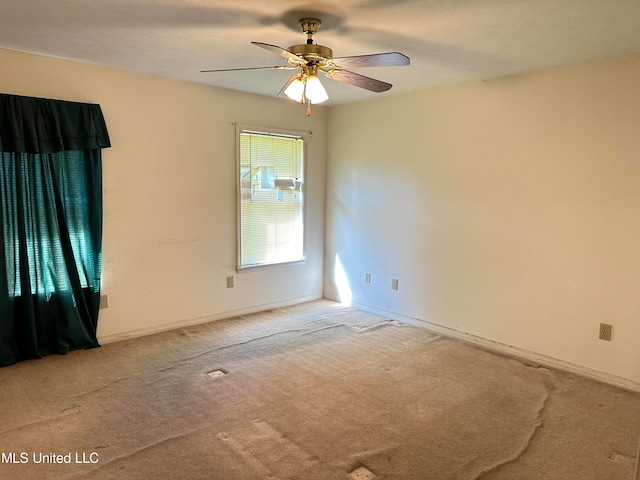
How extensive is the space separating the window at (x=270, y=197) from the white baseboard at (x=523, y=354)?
1.26m

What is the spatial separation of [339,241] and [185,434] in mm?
3035

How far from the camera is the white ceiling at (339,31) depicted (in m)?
2.21

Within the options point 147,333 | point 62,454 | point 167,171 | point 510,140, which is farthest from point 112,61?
point 510,140

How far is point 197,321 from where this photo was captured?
13.9 feet

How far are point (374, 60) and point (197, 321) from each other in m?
2.99

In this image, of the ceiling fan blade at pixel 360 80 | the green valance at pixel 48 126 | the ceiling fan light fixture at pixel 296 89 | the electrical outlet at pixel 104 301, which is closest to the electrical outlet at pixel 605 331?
the ceiling fan blade at pixel 360 80

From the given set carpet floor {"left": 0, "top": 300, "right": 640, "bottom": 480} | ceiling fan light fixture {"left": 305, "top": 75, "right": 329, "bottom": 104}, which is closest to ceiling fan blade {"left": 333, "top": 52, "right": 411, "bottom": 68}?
ceiling fan light fixture {"left": 305, "top": 75, "right": 329, "bottom": 104}

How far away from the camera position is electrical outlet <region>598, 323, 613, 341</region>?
3.11 metres

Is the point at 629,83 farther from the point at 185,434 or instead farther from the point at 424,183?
the point at 185,434

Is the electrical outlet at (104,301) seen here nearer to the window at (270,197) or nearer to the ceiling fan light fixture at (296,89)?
the window at (270,197)

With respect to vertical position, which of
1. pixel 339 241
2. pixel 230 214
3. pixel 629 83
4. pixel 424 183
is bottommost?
pixel 339 241

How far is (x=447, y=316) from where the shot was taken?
4.07m

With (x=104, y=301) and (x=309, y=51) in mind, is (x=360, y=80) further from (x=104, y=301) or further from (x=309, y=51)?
(x=104, y=301)

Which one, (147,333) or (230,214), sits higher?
(230,214)
